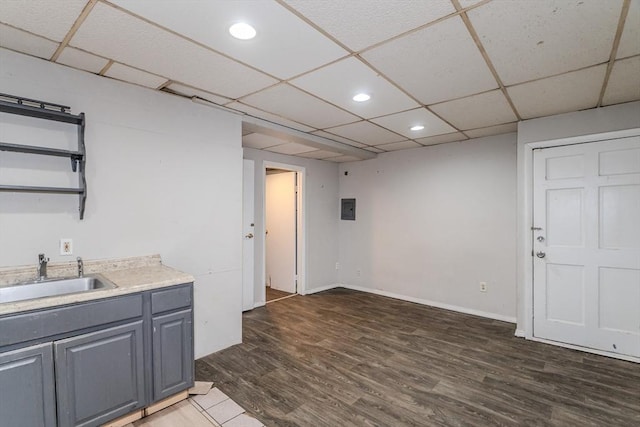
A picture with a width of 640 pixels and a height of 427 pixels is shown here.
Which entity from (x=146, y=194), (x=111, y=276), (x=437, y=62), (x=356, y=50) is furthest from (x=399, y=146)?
(x=111, y=276)

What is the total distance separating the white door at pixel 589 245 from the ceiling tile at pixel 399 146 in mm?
1584

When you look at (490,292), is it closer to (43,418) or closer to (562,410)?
(562,410)

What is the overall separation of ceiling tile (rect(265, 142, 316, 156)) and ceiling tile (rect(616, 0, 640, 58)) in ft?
10.6

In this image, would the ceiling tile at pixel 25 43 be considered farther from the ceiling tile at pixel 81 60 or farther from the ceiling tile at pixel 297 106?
the ceiling tile at pixel 297 106

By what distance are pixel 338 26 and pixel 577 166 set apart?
3.00 meters

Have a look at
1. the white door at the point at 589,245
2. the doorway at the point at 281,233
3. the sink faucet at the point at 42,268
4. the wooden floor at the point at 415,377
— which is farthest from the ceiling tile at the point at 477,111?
the sink faucet at the point at 42,268

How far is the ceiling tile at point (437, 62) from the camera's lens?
179 centimetres

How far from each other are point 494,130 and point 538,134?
542 mm

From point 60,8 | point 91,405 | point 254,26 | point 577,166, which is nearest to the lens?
point 60,8

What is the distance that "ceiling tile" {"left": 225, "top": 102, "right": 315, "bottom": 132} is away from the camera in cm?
296

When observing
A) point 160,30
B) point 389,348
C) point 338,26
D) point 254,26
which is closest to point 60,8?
point 160,30

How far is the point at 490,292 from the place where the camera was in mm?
4098

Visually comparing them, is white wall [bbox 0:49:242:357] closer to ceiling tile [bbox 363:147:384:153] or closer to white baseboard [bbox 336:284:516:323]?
ceiling tile [bbox 363:147:384:153]

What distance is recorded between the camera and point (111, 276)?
2184 mm
